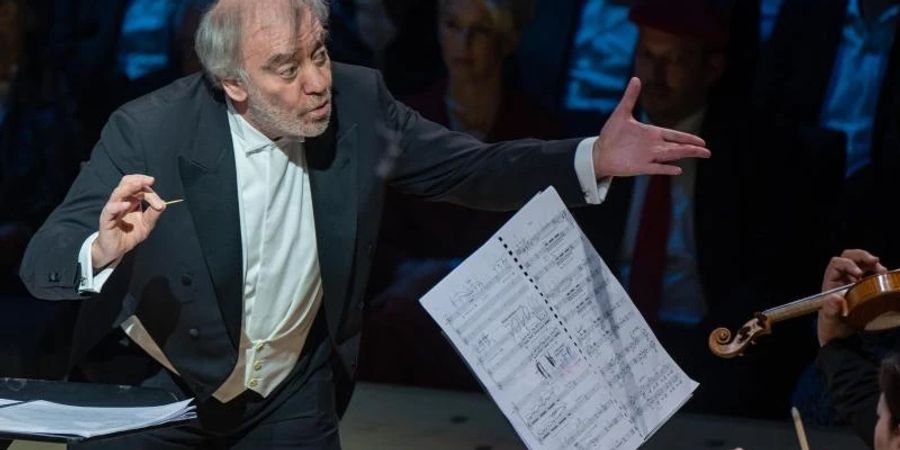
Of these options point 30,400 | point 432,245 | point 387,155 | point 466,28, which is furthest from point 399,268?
point 30,400

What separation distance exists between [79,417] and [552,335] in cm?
78

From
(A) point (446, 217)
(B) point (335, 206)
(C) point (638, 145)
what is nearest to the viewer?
(C) point (638, 145)

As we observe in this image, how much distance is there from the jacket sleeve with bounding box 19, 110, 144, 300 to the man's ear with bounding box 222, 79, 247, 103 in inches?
7.2

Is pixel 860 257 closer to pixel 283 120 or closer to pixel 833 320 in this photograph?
pixel 833 320

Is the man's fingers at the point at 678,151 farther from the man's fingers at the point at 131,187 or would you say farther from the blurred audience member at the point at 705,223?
the blurred audience member at the point at 705,223

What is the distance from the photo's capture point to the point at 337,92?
123 inches

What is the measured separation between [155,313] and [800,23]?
2.33m

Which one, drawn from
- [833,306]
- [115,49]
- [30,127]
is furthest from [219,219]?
[30,127]

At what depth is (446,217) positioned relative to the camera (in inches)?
198

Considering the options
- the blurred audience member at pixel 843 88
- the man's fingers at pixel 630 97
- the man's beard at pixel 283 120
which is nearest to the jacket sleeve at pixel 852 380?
the man's fingers at pixel 630 97

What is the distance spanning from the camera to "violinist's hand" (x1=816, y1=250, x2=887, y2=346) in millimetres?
2932

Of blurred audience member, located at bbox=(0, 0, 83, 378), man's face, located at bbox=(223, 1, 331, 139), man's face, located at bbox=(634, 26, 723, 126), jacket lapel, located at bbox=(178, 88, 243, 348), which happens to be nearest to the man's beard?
man's face, located at bbox=(223, 1, 331, 139)

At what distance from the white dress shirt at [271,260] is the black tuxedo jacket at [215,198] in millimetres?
25

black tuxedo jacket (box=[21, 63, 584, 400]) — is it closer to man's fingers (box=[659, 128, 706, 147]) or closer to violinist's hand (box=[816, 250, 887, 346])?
man's fingers (box=[659, 128, 706, 147])
